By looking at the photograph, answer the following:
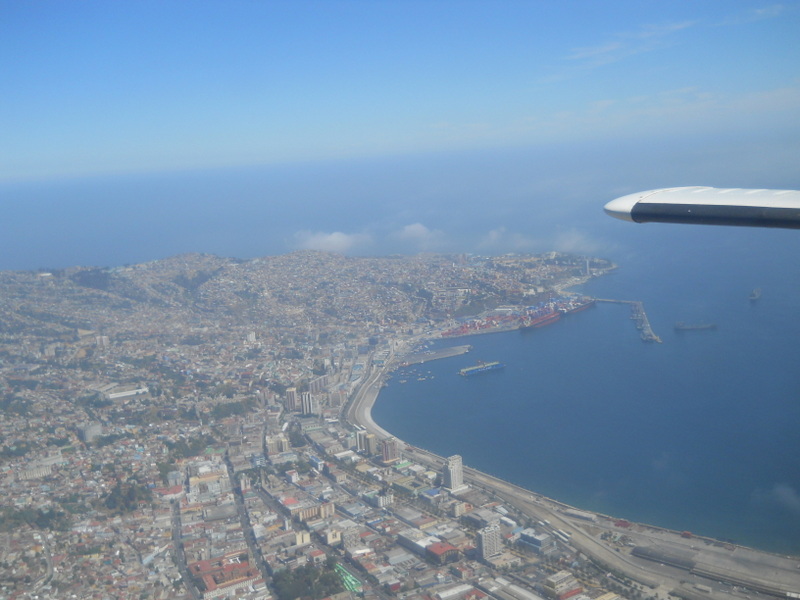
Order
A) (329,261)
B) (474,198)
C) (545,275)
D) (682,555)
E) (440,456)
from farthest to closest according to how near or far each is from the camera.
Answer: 1. (474,198)
2. (329,261)
3. (545,275)
4. (440,456)
5. (682,555)

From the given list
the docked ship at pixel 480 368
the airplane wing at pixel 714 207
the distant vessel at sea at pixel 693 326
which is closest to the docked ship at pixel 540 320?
the docked ship at pixel 480 368

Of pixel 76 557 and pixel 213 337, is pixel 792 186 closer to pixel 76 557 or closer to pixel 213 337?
pixel 213 337

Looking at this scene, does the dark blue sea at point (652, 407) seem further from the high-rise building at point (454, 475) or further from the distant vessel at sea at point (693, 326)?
the high-rise building at point (454, 475)

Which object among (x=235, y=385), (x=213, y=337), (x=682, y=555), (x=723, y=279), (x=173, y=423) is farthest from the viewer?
(x=723, y=279)

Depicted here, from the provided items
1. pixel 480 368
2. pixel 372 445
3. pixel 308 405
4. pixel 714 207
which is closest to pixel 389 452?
pixel 372 445

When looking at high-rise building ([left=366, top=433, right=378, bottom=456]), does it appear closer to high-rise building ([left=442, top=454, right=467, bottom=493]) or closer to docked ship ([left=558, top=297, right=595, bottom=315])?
high-rise building ([left=442, top=454, right=467, bottom=493])

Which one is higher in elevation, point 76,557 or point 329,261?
point 329,261

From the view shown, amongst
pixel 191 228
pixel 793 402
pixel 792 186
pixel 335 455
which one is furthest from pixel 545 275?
pixel 191 228

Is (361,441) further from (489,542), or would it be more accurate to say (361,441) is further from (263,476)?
(489,542)
